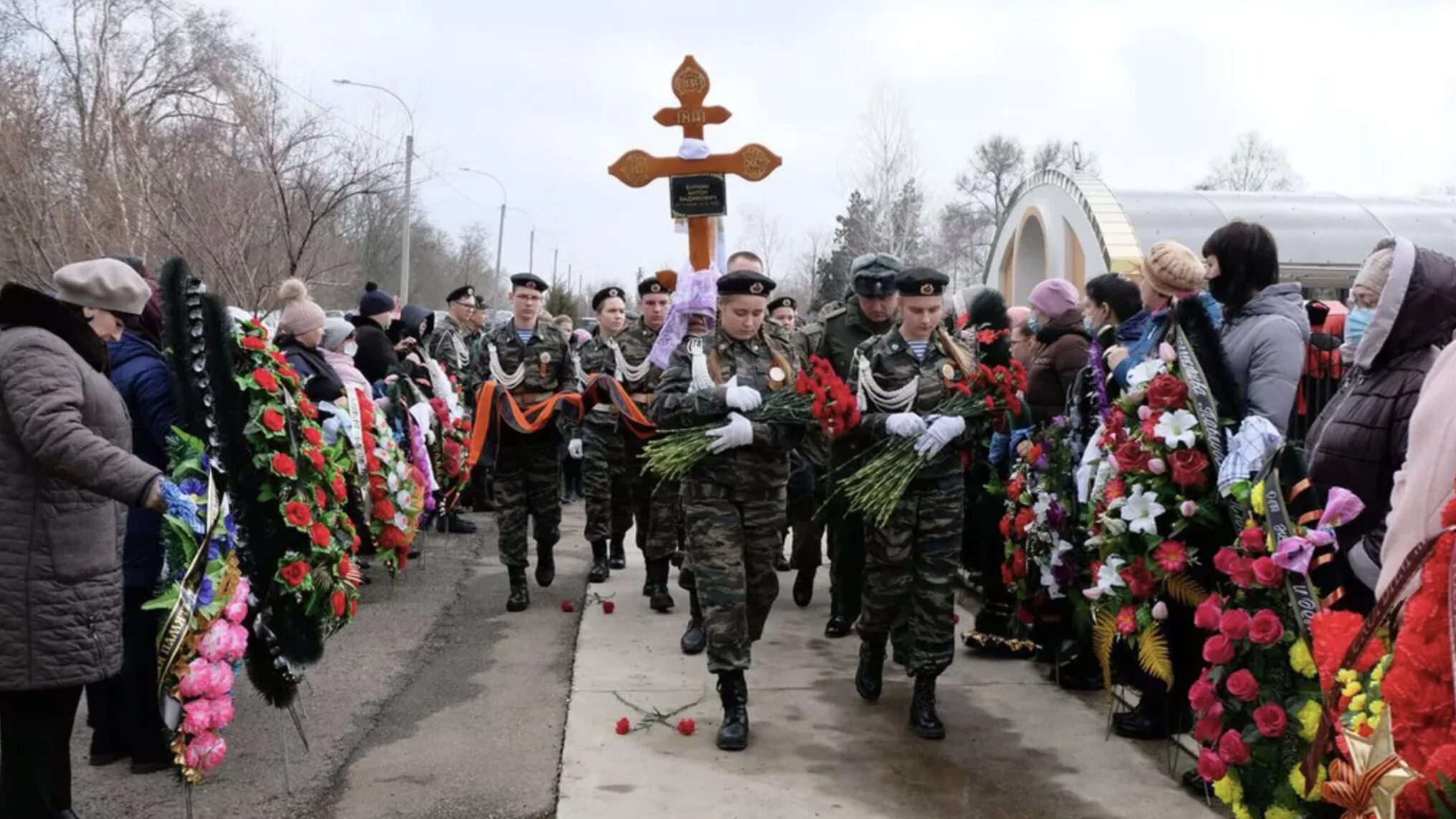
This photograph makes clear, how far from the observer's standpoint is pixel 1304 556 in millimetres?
3398

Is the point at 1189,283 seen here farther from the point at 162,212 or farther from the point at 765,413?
the point at 162,212

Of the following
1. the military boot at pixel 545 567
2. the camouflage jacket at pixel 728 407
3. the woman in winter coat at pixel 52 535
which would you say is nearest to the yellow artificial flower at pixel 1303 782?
the camouflage jacket at pixel 728 407

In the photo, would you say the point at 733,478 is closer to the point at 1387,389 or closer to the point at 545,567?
the point at 1387,389

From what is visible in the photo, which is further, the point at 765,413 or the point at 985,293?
the point at 985,293

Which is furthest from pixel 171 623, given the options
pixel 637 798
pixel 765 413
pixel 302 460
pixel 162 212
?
pixel 162 212

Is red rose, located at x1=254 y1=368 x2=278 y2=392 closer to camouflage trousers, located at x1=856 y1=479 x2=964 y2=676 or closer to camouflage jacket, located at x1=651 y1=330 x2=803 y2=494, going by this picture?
camouflage jacket, located at x1=651 y1=330 x2=803 y2=494

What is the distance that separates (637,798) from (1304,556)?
250cm

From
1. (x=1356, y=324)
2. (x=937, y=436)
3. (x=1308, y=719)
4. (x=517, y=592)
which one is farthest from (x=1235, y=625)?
(x=517, y=592)

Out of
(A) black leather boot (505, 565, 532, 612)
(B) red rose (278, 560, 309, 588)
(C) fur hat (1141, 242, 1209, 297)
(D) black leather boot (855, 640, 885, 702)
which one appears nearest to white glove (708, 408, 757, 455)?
(D) black leather boot (855, 640, 885, 702)

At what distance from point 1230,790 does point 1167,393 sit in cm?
153

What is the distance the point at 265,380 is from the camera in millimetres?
4684

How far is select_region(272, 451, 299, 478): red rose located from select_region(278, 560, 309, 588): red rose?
0.36 m

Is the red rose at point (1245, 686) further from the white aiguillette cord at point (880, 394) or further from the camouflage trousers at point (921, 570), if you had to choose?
the white aiguillette cord at point (880, 394)

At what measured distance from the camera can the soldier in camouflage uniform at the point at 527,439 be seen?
25.2ft
